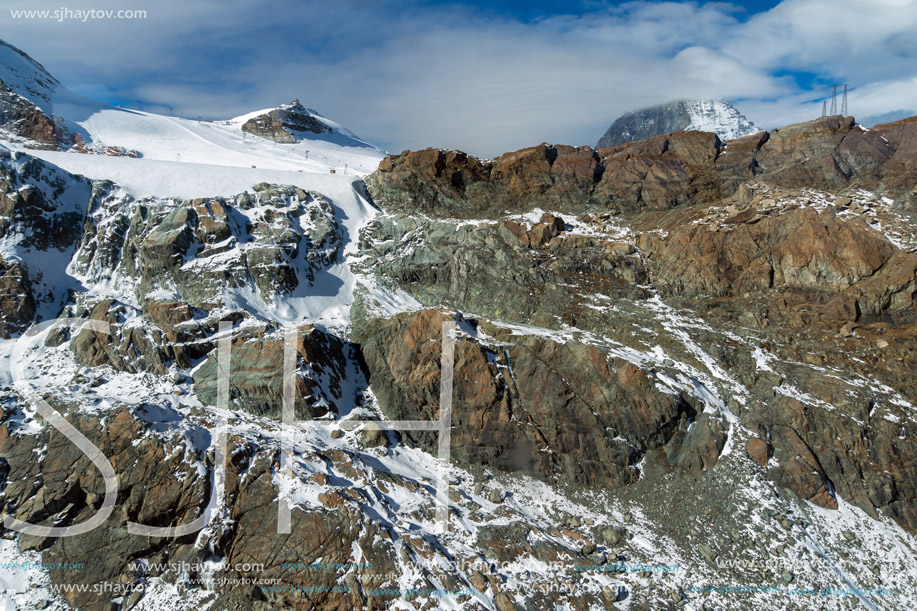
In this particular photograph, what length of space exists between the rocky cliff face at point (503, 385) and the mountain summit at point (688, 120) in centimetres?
7372

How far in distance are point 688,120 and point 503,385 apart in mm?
104713

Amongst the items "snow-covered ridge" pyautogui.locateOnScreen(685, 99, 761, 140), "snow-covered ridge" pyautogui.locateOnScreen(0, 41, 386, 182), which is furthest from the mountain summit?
"snow-covered ridge" pyautogui.locateOnScreen(0, 41, 386, 182)

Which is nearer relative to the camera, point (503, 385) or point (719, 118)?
point (503, 385)

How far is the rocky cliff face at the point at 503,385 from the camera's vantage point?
1823cm

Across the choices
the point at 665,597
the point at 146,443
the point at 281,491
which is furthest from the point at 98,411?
the point at 665,597

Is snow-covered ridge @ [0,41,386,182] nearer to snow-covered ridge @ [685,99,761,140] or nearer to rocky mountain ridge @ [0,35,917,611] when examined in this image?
rocky mountain ridge @ [0,35,917,611]

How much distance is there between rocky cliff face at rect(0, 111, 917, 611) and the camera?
18234 millimetres

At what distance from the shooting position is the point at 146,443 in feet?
66.4

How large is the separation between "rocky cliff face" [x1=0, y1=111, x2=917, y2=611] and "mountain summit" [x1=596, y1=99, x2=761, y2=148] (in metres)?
73.7

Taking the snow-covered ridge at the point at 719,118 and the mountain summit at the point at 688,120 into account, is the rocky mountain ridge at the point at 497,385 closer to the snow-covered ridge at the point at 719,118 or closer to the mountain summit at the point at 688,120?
the mountain summit at the point at 688,120

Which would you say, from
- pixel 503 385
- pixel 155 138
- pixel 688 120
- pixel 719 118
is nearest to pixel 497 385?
pixel 503 385

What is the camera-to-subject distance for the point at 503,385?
25.7 meters

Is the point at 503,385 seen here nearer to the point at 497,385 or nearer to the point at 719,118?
the point at 497,385

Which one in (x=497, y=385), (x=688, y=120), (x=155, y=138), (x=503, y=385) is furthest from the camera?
(x=688, y=120)
